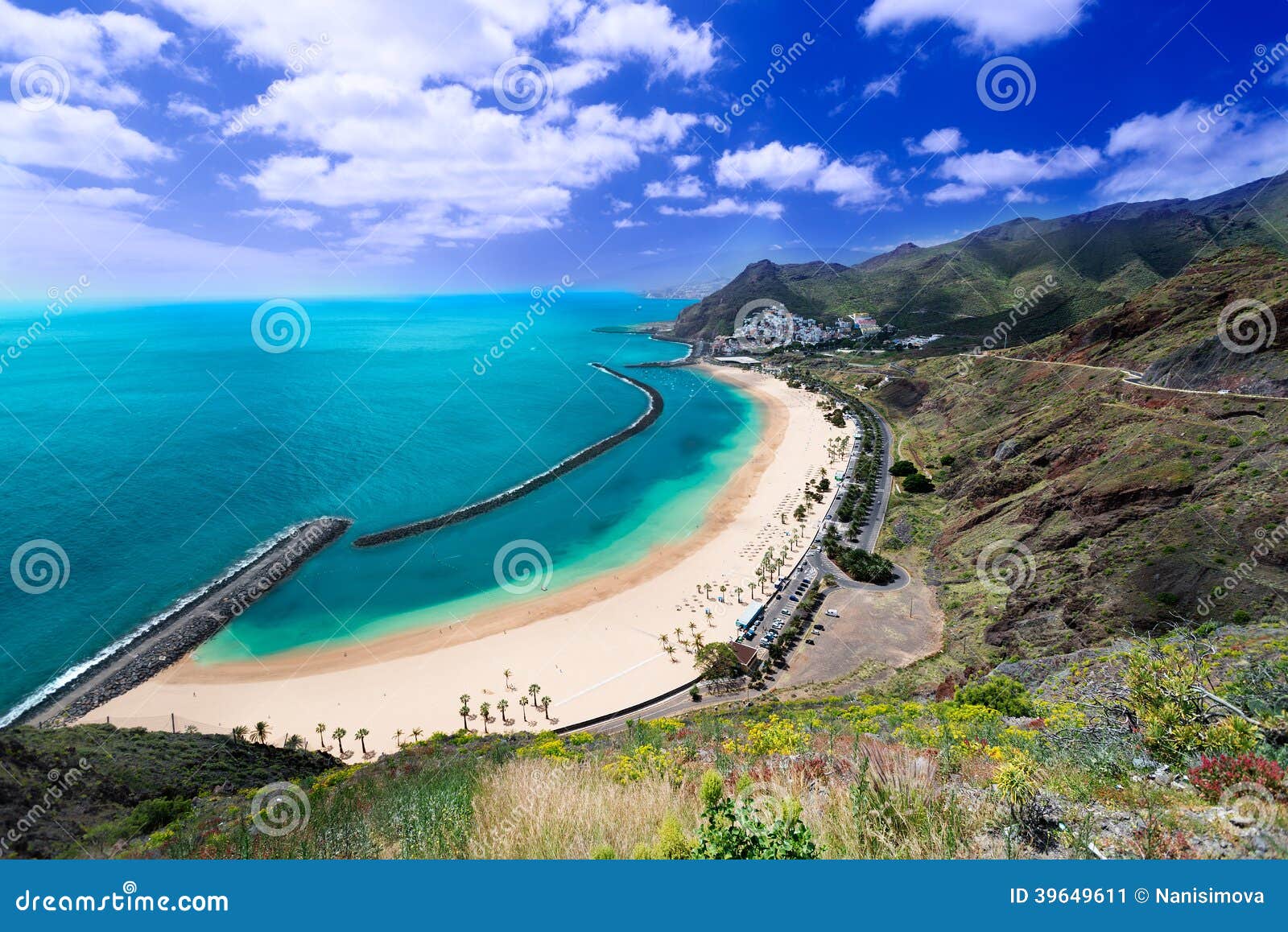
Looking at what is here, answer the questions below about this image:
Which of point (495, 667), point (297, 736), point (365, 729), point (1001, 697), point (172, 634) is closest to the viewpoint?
point (1001, 697)

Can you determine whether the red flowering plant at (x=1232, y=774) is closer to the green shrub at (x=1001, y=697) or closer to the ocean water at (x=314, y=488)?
the green shrub at (x=1001, y=697)

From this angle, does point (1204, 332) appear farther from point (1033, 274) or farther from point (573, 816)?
point (1033, 274)

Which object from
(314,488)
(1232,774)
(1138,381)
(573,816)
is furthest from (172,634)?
(1138,381)

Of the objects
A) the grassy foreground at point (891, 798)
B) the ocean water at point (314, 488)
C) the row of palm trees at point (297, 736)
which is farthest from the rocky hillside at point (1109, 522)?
the row of palm trees at point (297, 736)

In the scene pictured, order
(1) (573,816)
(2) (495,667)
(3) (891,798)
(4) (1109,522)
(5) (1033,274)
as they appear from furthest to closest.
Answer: (5) (1033,274) < (2) (495,667) < (4) (1109,522) < (1) (573,816) < (3) (891,798)

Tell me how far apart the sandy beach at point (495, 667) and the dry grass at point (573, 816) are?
672 inches

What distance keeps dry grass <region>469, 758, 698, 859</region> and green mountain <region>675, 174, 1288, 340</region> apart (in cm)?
8974

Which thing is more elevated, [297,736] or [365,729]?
[297,736]

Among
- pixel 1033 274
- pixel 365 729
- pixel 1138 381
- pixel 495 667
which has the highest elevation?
pixel 1033 274

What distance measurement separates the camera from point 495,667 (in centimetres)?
2578

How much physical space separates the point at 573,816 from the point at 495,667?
22.4 meters

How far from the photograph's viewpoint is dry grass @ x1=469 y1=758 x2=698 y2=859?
16.4ft

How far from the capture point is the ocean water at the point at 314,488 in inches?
1195

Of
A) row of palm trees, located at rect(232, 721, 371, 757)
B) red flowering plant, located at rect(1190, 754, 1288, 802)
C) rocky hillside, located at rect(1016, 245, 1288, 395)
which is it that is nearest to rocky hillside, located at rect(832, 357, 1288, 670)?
rocky hillside, located at rect(1016, 245, 1288, 395)
